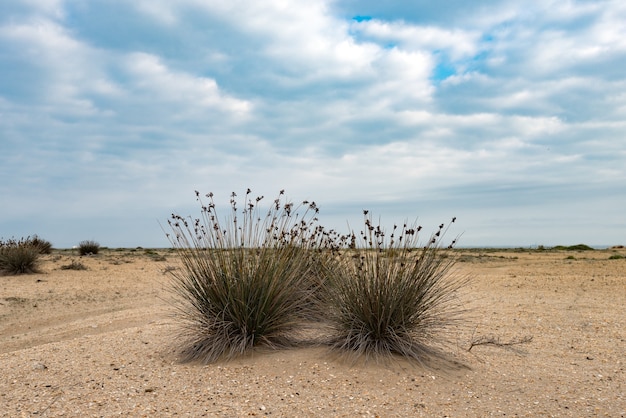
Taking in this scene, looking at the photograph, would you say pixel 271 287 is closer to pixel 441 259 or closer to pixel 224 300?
pixel 224 300

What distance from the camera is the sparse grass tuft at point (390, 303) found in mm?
5395

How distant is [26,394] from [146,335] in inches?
102

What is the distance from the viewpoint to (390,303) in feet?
17.6

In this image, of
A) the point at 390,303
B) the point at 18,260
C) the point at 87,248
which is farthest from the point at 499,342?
the point at 87,248

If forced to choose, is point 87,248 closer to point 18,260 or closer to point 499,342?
point 18,260

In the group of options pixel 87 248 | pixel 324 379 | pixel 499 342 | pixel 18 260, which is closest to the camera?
pixel 324 379

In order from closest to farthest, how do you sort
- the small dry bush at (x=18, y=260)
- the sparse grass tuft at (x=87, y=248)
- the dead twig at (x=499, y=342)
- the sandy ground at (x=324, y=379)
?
the sandy ground at (x=324, y=379), the dead twig at (x=499, y=342), the small dry bush at (x=18, y=260), the sparse grass tuft at (x=87, y=248)

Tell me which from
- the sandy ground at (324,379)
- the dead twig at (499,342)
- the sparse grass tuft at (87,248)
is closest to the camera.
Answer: the sandy ground at (324,379)

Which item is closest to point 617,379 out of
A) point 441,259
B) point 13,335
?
point 441,259

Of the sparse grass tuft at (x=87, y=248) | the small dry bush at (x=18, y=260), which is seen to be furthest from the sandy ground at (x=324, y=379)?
the sparse grass tuft at (x=87, y=248)

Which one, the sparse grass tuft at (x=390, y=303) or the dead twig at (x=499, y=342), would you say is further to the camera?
the dead twig at (x=499, y=342)

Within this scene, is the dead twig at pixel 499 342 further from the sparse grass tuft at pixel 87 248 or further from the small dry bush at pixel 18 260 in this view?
the sparse grass tuft at pixel 87 248

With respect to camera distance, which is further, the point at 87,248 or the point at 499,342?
the point at 87,248

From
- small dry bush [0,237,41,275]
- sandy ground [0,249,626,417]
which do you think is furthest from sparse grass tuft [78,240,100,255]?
sandy ground [0,249,626,417]
